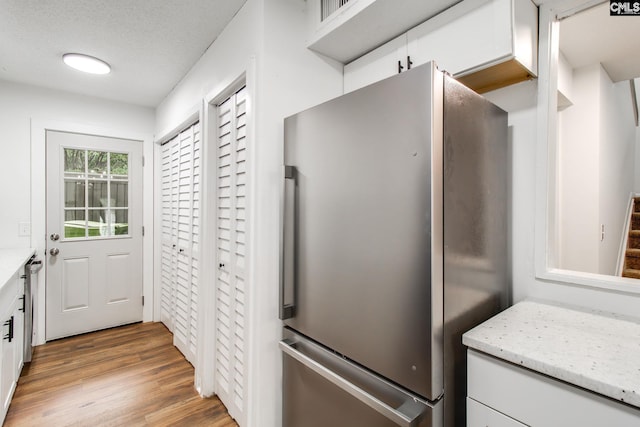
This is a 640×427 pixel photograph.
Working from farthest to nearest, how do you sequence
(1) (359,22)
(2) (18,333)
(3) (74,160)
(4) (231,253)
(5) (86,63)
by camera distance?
1. (3) (74,160)
2. (5) (86,63)
3. (2) (18,333)
4. (4) (231,253)
5. (1) (359,22)

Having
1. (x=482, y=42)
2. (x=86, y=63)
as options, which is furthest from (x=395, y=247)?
(x=86, y=63)

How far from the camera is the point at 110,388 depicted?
6.93 ft

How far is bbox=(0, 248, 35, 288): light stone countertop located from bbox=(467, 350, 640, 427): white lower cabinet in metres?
2.12

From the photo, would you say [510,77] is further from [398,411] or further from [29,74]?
[29,74]

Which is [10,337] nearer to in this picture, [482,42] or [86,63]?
[86,63]

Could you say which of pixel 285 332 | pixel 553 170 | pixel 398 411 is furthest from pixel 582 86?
pixel 285 332

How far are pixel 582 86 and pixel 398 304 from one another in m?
1.27

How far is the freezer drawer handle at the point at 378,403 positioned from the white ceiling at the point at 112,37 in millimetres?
1805

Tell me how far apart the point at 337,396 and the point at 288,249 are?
60 cm

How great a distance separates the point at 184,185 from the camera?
2701mm

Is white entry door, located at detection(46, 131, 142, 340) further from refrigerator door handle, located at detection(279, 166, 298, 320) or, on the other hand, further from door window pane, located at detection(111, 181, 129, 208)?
refrigerator door handle, located at detection(279, 166, 298, 320)

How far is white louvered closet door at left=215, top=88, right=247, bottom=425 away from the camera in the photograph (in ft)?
5.59

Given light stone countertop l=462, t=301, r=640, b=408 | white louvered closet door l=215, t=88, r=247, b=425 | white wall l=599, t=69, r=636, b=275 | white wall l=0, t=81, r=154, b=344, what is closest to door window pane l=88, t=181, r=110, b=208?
white wall l=0, t=81, r=154, b=344

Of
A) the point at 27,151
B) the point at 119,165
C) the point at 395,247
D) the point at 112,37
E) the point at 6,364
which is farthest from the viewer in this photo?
the point at 119,165
